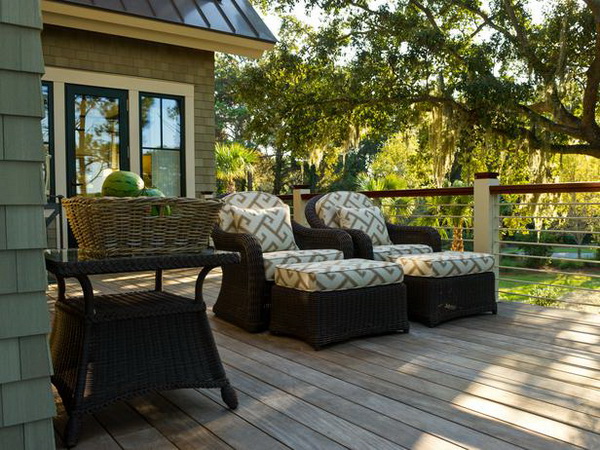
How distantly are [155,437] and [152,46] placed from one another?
568 cm

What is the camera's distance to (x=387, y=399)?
228cm

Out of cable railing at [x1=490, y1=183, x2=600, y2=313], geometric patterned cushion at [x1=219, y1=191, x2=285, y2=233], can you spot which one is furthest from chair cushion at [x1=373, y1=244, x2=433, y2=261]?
cable railing at [x1=490, y1=183, x2=600, y2=313]

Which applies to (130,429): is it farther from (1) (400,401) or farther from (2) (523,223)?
(2) (523,223)

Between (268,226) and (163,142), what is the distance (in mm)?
3380

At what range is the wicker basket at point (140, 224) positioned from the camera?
1.91 metres

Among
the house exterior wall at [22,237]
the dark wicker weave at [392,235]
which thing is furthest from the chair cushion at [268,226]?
the house exterior wall at [22,237]

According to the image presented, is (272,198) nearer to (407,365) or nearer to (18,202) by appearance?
(407,365)

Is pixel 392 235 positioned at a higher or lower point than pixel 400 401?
higher

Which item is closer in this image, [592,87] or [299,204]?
[299,204]

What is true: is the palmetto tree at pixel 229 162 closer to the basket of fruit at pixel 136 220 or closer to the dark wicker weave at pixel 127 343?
the dark wicker weave at pixel 127 343

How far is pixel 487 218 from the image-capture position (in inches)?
179

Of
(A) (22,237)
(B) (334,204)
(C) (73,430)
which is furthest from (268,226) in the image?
(A) (22,237)

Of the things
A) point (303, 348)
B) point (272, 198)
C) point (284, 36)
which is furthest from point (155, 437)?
point (284, 36)

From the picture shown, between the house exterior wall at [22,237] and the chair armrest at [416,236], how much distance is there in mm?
3318
